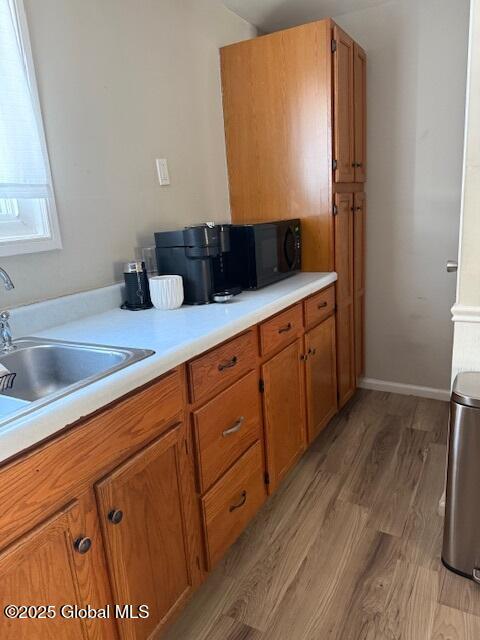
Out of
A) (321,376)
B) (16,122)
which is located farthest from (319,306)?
(16,122)

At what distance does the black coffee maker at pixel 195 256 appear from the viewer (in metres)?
1.72

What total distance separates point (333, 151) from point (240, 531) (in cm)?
176

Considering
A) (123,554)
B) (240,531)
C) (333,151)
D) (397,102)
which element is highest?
(397,102)

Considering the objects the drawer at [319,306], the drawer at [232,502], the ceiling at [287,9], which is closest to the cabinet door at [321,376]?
the drawer at [319,306]

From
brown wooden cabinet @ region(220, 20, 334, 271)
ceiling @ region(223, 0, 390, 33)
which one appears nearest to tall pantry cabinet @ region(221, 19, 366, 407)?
brown wooden cabinet @ region(220, 20, 334, 271)

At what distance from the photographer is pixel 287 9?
2465 mm

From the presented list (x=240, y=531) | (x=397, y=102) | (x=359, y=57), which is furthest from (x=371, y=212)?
(x=240, y=531)

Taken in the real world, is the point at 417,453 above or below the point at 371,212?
below

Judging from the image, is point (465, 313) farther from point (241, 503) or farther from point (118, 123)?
point (118, 123)

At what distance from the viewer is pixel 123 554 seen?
1.08m

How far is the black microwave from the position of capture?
77.7 inches

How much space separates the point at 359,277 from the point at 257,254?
3.36 feet

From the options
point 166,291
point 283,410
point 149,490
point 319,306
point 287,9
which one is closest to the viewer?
point 149,490

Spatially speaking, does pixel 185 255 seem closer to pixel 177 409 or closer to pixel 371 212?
pixel 177 409
